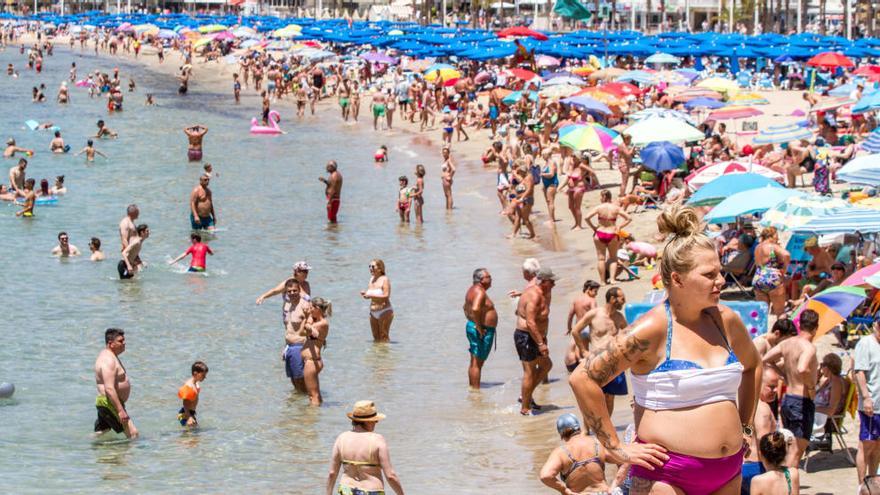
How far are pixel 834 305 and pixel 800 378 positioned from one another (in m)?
1.76

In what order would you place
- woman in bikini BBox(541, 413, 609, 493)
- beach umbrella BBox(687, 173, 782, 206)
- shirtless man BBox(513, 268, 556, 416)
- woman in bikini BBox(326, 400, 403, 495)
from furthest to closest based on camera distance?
beach umbrella BBox(687, 173, 782, 206), shirtless man BBox(513, 268, 556, 416), woman in bikini BBox(541, 413, 609, 493), woman in bikini BBox(326, 400, 403, 495)

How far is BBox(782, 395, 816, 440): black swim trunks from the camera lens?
27.2 feet

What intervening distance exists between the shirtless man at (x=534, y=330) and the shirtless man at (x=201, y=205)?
35.2ft

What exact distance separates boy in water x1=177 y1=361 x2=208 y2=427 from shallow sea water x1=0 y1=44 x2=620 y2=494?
5.1 inches

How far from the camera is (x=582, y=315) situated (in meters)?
11.1

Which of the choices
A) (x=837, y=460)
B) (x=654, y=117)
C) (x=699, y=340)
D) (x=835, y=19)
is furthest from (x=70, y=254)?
(x=835, y=19)

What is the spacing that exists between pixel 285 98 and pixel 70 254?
110 feet

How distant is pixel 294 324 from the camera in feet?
39.0

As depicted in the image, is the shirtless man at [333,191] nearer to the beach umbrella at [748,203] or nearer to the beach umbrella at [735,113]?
the beach umbrella at [735,113]

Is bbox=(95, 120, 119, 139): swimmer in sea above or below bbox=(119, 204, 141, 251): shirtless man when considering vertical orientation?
above

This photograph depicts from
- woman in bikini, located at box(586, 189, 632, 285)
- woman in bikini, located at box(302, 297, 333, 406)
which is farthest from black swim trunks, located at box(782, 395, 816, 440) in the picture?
woman in bikini, located at box(586, 189, 632, 285)

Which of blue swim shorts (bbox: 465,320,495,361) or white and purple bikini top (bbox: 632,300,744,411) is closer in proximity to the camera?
white and purple bikini top (bbox: 632,300,744,411)

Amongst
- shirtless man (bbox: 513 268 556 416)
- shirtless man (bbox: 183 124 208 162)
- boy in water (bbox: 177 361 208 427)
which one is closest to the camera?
shirtless man (bbox: 513 268 556 416)

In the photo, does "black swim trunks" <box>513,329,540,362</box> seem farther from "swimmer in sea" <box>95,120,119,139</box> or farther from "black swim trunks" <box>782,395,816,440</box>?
"swimmer in sea" <box>95,120,119,139</box>
